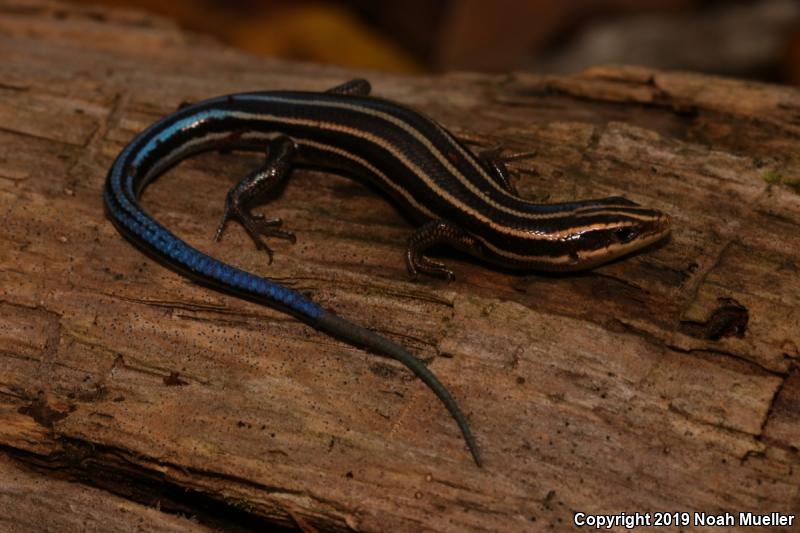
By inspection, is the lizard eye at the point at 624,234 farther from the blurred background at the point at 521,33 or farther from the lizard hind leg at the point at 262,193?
the blurred background at the point at 521,33

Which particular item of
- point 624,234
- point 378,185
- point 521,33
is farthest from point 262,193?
point 521,33

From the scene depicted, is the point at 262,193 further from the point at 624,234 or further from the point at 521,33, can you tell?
the point at 521,33

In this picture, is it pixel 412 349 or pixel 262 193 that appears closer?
pixel 412 349

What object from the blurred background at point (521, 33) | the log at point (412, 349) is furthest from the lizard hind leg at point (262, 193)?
the blurred background at point (521, 33)

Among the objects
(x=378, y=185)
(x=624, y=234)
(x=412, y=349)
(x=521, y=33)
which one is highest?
(x=521, y=33)

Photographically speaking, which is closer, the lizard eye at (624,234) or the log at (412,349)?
the log at (412,349)

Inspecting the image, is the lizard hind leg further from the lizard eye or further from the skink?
the lizard eye
